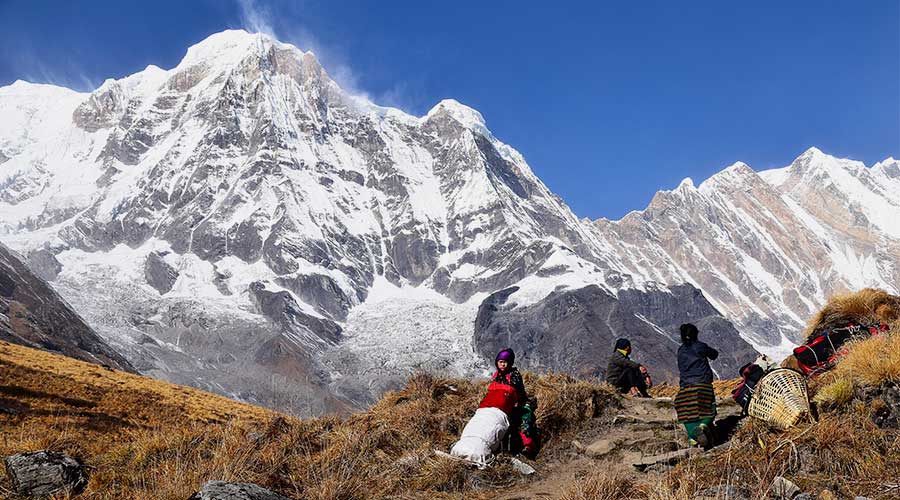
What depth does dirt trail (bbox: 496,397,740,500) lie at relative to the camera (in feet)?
24.7

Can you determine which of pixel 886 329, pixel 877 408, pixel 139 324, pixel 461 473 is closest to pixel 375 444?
pixel 461 473

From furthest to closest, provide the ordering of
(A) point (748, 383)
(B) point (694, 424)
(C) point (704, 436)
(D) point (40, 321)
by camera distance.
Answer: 1. (D) point (40, 321)
2. (A) point (748, 383)
3. (B) point (694, 424)
4. (C) point (704, 436)

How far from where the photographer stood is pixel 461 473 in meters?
7.59

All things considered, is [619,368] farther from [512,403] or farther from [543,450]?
[512,403]

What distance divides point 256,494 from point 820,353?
9.90 meters

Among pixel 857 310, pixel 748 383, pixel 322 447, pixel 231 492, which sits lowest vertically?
pixel 231 492

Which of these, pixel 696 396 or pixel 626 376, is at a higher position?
pixel 626 376

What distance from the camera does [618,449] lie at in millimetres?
9109

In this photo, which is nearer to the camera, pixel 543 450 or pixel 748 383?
pixel 543 450

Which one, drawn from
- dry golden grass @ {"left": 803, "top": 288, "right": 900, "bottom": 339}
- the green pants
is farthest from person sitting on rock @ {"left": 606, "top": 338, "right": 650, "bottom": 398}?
the green pants

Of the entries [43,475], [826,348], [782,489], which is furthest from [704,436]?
[43,475]

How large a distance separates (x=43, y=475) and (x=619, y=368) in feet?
35.3

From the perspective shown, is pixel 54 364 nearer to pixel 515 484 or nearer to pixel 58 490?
pixel 58 490

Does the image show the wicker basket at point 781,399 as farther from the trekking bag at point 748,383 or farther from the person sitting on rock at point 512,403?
the person sitting on rock at point 512,403
